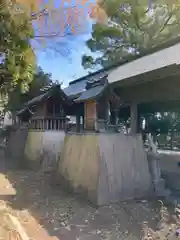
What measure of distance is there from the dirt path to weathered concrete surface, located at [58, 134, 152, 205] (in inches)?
11.8

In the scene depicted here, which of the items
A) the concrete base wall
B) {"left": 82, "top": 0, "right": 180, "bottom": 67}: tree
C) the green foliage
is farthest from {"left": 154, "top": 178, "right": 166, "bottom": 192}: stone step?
{"left": 82, "top": 0, "right": 180, "bottom": 67}: tree

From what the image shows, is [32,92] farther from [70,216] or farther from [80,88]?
[70,216]

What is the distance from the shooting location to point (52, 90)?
28.4ft

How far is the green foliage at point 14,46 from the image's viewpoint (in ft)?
12.2

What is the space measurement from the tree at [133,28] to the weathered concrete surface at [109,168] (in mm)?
8406

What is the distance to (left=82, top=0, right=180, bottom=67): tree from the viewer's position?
521 inches

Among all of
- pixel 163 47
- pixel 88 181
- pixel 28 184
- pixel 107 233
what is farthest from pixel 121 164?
pixel 163 47

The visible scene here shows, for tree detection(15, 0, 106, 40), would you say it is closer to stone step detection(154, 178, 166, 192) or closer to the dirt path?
the dirt path

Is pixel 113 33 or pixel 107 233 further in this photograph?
pixel 113 33

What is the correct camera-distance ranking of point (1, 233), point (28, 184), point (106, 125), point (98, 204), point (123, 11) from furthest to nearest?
point (123, 11) < point (28, 184) < point (106, 125) < point (98, 204) < point (1, 233)

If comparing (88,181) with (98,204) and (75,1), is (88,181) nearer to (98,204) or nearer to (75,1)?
(98,204)

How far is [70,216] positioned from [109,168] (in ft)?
4.58

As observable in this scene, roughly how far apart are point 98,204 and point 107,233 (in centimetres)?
109

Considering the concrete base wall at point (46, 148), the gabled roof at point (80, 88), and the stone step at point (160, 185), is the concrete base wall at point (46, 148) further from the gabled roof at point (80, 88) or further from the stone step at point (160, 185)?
the stone step at point (160, 185)
